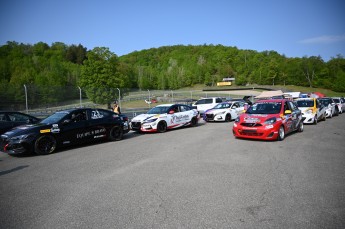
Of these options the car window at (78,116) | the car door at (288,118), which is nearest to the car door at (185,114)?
the car door at (288,118)

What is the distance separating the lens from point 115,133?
11.4m

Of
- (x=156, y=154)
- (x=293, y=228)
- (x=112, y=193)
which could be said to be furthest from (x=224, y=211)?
(x=156, y=154)

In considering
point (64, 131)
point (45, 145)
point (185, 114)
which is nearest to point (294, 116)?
point (185, 114)

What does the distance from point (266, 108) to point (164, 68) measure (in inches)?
5404

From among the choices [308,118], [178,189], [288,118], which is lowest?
[308,118]

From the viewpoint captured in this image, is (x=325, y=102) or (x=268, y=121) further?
(x=325, y=102)

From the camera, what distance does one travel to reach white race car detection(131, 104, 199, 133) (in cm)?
1328

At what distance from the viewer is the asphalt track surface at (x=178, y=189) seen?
369 centimetres

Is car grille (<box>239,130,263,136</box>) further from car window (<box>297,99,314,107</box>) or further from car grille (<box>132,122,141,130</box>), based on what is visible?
car window (<box>297,99,314,107</box>)

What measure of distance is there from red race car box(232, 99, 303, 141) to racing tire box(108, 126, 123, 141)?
4973 millimetres

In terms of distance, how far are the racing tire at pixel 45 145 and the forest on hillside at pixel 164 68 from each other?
5021 centimetres

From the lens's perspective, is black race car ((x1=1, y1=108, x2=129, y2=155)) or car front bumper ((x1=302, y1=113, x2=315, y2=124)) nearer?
black race car ((x1=1, y1=108, x2=129, y2=155))

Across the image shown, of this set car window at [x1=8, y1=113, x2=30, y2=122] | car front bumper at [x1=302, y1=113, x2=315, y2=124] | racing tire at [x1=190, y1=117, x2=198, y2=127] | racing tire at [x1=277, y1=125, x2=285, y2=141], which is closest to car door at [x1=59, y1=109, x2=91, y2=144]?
car window at [x1=8, y1=113, x2=30, y2=122]

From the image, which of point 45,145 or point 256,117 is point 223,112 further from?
point 45,145
